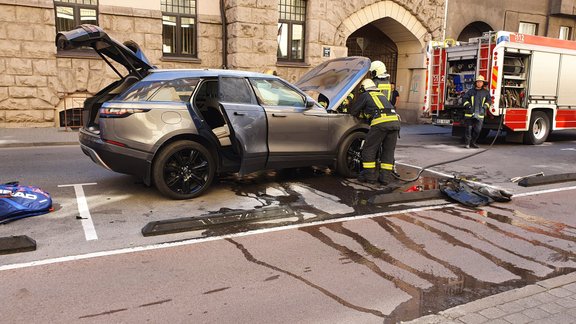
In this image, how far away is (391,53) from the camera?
2175 centimetres

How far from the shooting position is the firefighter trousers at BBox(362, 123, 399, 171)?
7.57m

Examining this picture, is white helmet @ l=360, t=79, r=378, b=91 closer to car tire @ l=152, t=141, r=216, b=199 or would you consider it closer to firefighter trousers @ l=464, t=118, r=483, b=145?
car tire @ l=152, t=141, r=216, b=199

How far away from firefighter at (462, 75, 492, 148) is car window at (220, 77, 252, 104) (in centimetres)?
767

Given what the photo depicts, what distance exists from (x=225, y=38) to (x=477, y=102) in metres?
8.59

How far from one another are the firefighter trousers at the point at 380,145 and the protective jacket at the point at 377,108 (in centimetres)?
8

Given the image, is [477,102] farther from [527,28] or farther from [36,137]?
[527,28]

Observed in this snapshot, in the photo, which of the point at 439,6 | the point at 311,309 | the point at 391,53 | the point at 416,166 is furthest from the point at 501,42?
the point at 311,309

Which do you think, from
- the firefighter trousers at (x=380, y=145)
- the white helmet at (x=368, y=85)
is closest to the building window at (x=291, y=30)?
the white helmet at (x=368, y=85)

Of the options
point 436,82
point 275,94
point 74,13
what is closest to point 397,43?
point 436,82

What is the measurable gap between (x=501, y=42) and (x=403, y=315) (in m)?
10.8

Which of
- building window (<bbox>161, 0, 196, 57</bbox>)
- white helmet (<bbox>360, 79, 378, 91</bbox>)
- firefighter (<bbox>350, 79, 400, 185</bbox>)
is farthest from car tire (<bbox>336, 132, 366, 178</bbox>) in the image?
building window (<bbox>161, 0, 196, 57</bbox>)

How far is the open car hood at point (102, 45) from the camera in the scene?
6.40 meters

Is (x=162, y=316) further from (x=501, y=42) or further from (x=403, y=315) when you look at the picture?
(x=501, y=42)

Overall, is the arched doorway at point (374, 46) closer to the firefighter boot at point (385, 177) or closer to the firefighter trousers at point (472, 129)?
the firefighter trousers at point (472, 129)
